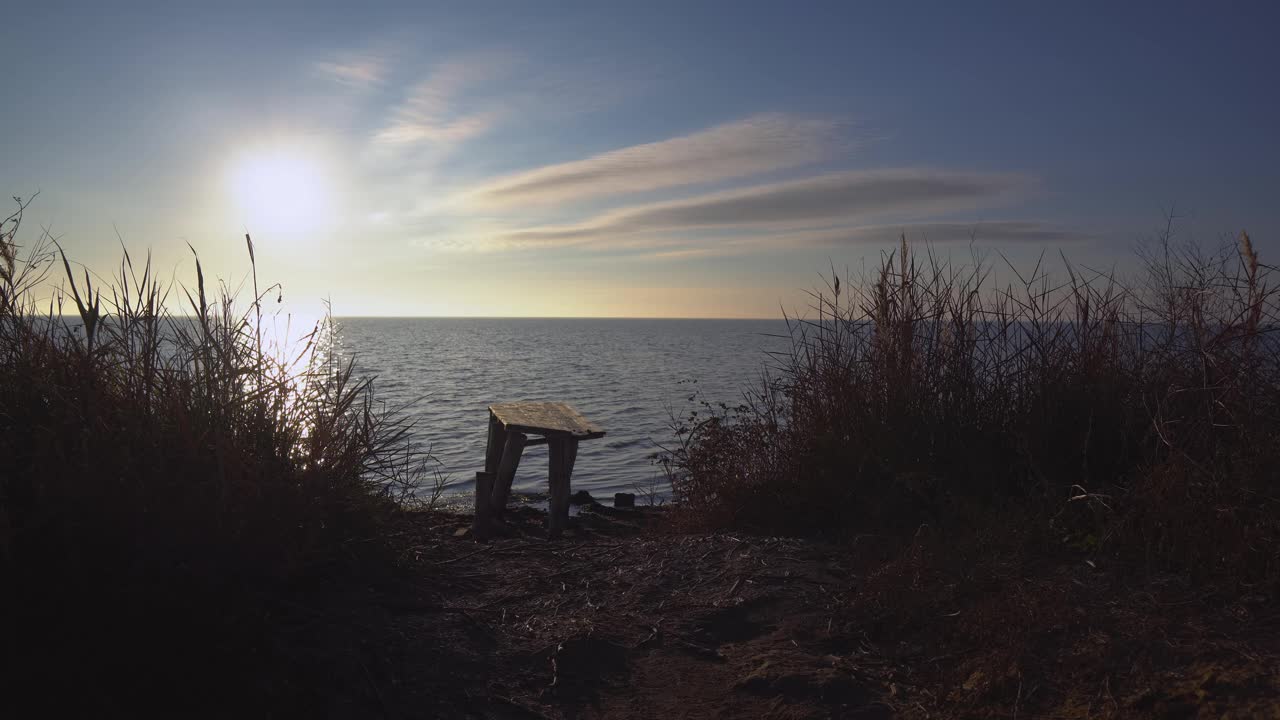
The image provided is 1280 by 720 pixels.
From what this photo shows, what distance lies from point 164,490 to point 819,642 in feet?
10.3

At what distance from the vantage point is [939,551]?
12.7 ft

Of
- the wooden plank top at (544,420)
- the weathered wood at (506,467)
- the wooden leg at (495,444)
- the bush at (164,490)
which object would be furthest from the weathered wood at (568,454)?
the bush at (164,490)

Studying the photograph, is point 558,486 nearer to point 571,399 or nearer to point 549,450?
point 549,450

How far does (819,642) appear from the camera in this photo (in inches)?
135

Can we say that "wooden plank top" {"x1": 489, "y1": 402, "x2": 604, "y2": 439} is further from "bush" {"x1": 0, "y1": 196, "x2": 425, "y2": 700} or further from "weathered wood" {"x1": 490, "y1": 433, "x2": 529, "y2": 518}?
"bush" {"x1": 0, "y1": 196, "x2": 425, "y2": 700}

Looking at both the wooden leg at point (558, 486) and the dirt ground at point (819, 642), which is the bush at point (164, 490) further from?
the wooden leg at point (558, 486)

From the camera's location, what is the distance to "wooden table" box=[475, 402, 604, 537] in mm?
6324

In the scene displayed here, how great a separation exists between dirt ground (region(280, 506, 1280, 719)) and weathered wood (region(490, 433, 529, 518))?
8.25ft

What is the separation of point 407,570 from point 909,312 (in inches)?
152

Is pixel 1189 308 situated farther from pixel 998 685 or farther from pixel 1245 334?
pixel 998 685

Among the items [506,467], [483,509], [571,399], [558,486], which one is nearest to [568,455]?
[558,486]

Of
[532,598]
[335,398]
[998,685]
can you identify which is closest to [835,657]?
[998,685]

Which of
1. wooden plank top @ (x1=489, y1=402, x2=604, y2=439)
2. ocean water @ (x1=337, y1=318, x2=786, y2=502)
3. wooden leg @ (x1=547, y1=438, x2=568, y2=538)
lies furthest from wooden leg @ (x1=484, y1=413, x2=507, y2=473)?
ocean water @ (x1=337, y1=318, x2=786, y2=502)


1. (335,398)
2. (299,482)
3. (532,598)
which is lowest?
(532,598)
